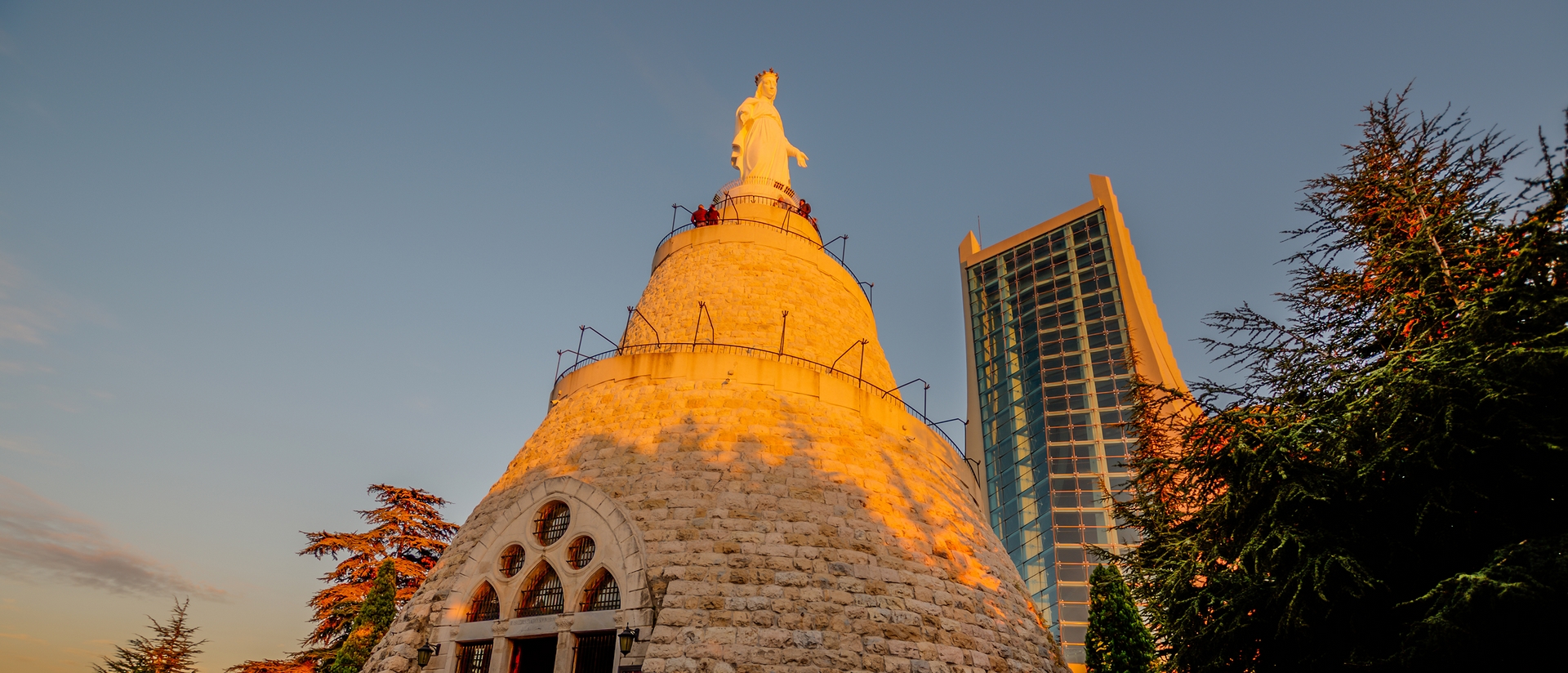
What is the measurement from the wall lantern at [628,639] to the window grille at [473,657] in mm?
3023

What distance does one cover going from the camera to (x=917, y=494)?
568 inches

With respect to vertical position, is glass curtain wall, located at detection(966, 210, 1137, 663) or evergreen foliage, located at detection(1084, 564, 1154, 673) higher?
glass curtain wall, located at detection(966, 210, 1137, 663)

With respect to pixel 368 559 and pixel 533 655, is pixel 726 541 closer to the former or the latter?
pixel 533 655

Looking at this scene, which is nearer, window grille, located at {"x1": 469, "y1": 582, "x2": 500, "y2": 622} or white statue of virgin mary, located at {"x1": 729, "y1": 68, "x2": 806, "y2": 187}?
window grille, located at {"x1": 469, "y1": 582, "x2": 500, "y2": 622}

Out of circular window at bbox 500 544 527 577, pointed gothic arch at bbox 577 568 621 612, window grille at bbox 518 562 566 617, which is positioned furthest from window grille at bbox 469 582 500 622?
pointed gothic arch at bbox 577 568 621 612

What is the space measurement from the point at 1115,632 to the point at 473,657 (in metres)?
11.6

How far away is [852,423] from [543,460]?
609cm

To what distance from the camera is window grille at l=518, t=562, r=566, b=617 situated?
1238 cm

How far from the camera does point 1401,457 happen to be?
812cm

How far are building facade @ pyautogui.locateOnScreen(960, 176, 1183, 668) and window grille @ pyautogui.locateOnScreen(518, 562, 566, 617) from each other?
1382 inches

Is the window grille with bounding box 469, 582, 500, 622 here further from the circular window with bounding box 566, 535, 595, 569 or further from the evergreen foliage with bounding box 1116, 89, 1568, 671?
the evergreen foliage with bounding box 1116, 89, 1568, 671

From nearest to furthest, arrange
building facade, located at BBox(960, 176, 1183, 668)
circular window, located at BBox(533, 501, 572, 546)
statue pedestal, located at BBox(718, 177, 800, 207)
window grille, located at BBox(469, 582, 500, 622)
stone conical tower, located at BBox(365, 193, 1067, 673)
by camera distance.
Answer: stone conical tower, located at BBox(365, 193, 1067, 673), window grille, located at BBox(469, 582, 500, 622), circular window, located at BBox(533, 501, 572, 546), statue pedestal, located at BBox(718, 177, 800, 207), building facade, located at BBox(960, 176, 1183, 668)

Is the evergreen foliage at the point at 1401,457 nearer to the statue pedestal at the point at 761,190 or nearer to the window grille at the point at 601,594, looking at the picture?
the window grille at the point at 601,594

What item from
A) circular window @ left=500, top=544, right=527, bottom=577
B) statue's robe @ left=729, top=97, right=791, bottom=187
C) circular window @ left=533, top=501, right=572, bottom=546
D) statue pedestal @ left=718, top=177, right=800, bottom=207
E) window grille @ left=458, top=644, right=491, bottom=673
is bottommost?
window grille @ left=458, top=644, right=491, bottom=673
